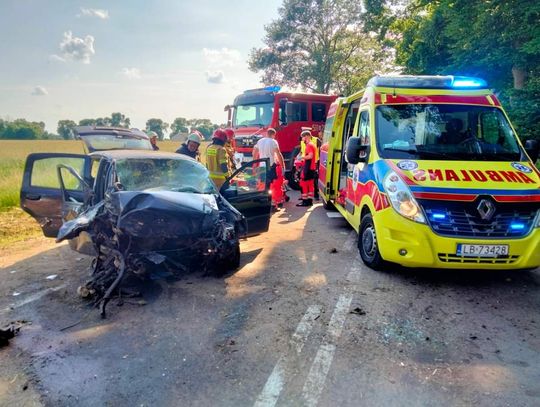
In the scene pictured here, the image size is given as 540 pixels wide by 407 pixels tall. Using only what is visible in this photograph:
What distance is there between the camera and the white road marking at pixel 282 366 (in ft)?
8.33

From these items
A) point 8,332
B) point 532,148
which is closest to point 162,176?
point 8,332

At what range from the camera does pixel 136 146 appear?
29.4ft

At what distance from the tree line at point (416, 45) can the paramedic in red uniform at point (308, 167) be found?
15.2 ft

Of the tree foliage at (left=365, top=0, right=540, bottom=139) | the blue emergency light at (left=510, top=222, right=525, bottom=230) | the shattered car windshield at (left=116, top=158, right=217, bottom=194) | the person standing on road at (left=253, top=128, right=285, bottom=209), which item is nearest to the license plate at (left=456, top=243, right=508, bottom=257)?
the blue emergency light at (left=510, top=222, right=525, bottom=230)

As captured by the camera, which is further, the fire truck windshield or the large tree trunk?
the fire truck windshield

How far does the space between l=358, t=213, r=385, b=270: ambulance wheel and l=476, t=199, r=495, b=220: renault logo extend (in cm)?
115

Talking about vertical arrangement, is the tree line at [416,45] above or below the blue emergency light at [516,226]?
above

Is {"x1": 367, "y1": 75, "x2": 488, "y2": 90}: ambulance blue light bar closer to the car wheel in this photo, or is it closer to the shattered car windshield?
the shattered car windshield

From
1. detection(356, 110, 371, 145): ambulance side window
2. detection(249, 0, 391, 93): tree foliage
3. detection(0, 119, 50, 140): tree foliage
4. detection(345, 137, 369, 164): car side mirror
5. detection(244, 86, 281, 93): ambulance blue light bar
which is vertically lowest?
detection(0, 119, 50, 140): tree foliage

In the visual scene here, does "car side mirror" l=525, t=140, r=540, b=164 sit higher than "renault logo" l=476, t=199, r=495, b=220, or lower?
higher

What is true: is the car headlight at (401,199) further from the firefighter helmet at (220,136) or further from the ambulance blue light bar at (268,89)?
the ambulance blue light bar at (268,89)

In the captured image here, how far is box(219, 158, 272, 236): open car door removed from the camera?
17.6 ft

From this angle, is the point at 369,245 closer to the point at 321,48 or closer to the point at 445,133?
the point at 445,133

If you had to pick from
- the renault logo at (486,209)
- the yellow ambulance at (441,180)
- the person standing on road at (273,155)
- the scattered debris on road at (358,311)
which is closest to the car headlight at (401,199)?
the yellow ambulance at (441,180)
